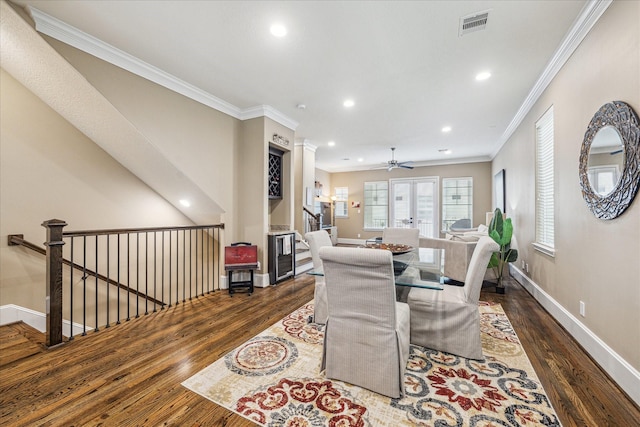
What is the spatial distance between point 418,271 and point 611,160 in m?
1.64

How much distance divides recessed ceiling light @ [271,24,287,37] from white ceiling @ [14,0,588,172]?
0.06 m

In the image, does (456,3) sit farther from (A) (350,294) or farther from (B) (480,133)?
(B) (480,133)

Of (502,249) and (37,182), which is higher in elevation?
(37,182)

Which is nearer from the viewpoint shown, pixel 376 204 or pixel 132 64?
pixel 132 64

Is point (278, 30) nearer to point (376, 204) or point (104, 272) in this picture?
point (104, 272)

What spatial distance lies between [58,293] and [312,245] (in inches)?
92.3

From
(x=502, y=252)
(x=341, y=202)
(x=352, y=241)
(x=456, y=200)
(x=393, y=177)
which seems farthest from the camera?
(x=341, y=202)

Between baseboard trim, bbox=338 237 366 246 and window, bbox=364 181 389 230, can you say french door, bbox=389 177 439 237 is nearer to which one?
window, bbox=364 181 389 230

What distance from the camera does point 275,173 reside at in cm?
490

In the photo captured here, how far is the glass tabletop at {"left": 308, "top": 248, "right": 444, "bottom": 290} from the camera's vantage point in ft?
6.51

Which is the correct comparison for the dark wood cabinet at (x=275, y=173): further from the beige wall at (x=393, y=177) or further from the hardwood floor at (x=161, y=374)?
the beige wall at (x=393, y=177)

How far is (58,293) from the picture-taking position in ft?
7.63

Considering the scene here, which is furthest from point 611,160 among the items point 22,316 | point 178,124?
point 22,316

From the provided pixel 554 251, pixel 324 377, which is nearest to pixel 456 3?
pixel 554 251
